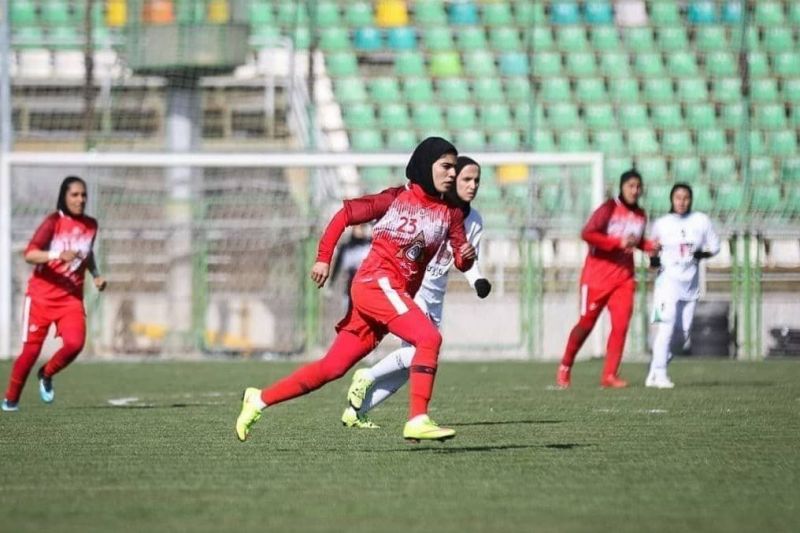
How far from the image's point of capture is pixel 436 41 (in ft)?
87.9

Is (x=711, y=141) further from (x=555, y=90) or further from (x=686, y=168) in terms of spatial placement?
(x=555, y=90)

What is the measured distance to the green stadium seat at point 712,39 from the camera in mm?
25984

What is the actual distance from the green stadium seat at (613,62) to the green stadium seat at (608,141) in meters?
1.25

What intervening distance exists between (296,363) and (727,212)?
6.56 m

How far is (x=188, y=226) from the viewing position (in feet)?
74.8

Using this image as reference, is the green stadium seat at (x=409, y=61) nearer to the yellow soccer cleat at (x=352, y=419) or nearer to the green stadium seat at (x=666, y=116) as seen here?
the green stadium seat at (x=666, y=116)

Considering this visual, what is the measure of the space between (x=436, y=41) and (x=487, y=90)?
1426mm

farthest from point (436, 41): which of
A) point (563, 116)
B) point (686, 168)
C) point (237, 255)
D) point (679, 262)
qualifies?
point (679, 262)

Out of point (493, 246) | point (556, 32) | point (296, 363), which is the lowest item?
point (296, 363)

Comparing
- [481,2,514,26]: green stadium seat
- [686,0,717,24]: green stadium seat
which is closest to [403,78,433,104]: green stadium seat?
[481,2,514,26]: green stadium seat

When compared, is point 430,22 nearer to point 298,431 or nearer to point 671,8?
point 671,8

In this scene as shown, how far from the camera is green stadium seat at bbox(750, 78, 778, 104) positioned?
2508 centimetres

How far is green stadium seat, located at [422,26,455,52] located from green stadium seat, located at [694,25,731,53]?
4.04 metres

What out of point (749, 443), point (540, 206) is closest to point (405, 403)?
point (749, 443)
